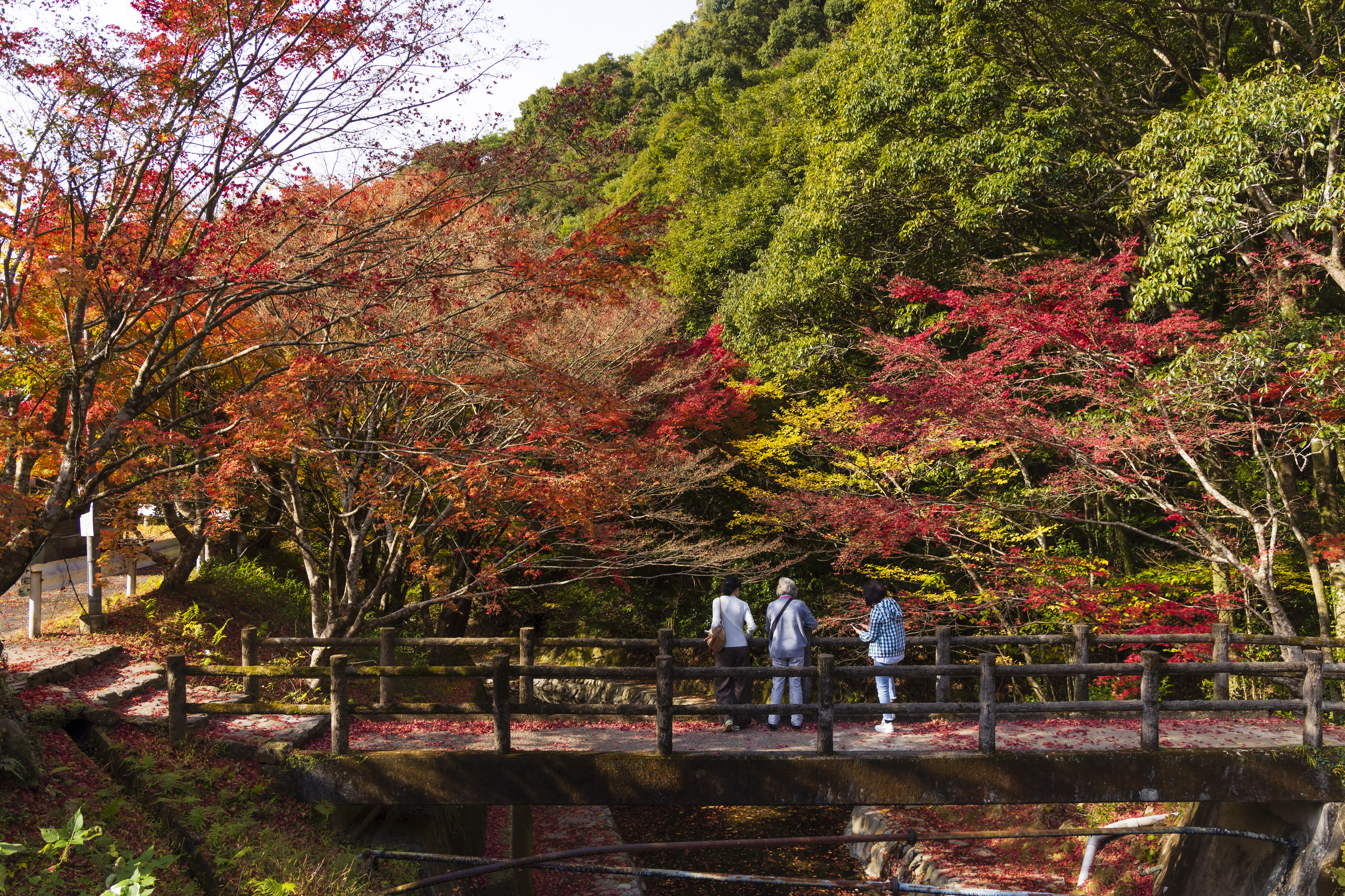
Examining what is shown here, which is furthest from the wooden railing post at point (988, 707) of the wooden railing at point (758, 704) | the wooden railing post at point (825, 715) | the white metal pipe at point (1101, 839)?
the white metal pipe at point (1101, 839)

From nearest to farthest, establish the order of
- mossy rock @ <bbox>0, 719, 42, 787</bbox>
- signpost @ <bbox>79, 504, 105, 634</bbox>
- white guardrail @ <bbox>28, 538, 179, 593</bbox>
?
mossy rock @ <bbox>0, 719, 42, 787</bbox> < signpost @ <bbox>79, 504, 105, 634</bbox> < white guardrail @ <bbox>28, 538, 179, 593</bbox>

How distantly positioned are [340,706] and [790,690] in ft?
14.6

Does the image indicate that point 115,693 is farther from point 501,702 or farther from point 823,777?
point 823,777

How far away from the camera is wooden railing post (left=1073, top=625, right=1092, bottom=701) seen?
8508 millimetres

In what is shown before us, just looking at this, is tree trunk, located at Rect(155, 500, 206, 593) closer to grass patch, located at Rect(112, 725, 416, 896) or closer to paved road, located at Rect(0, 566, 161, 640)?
paved road, located at Rect(0, 566, 161, 640)

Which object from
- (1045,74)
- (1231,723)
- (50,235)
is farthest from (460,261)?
(1045,74)

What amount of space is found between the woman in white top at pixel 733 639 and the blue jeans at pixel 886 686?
1269mm

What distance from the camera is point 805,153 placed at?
21656 millimetres

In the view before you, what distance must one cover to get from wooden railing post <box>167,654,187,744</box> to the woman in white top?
15.8 ft

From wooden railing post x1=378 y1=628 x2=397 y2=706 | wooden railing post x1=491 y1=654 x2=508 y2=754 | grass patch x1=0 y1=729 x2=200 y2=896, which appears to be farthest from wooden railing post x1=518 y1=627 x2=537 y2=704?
grass patch x1=0 y1=729 x2=200 y2=896

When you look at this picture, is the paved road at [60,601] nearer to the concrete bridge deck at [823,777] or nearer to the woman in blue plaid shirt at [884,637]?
the concrete bridge deck at [823,777]

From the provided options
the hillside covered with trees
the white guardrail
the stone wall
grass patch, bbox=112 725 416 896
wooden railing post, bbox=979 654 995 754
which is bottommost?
the stone wall

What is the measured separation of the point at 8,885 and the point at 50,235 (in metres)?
5.35

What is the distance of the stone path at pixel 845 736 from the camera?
759 cm
